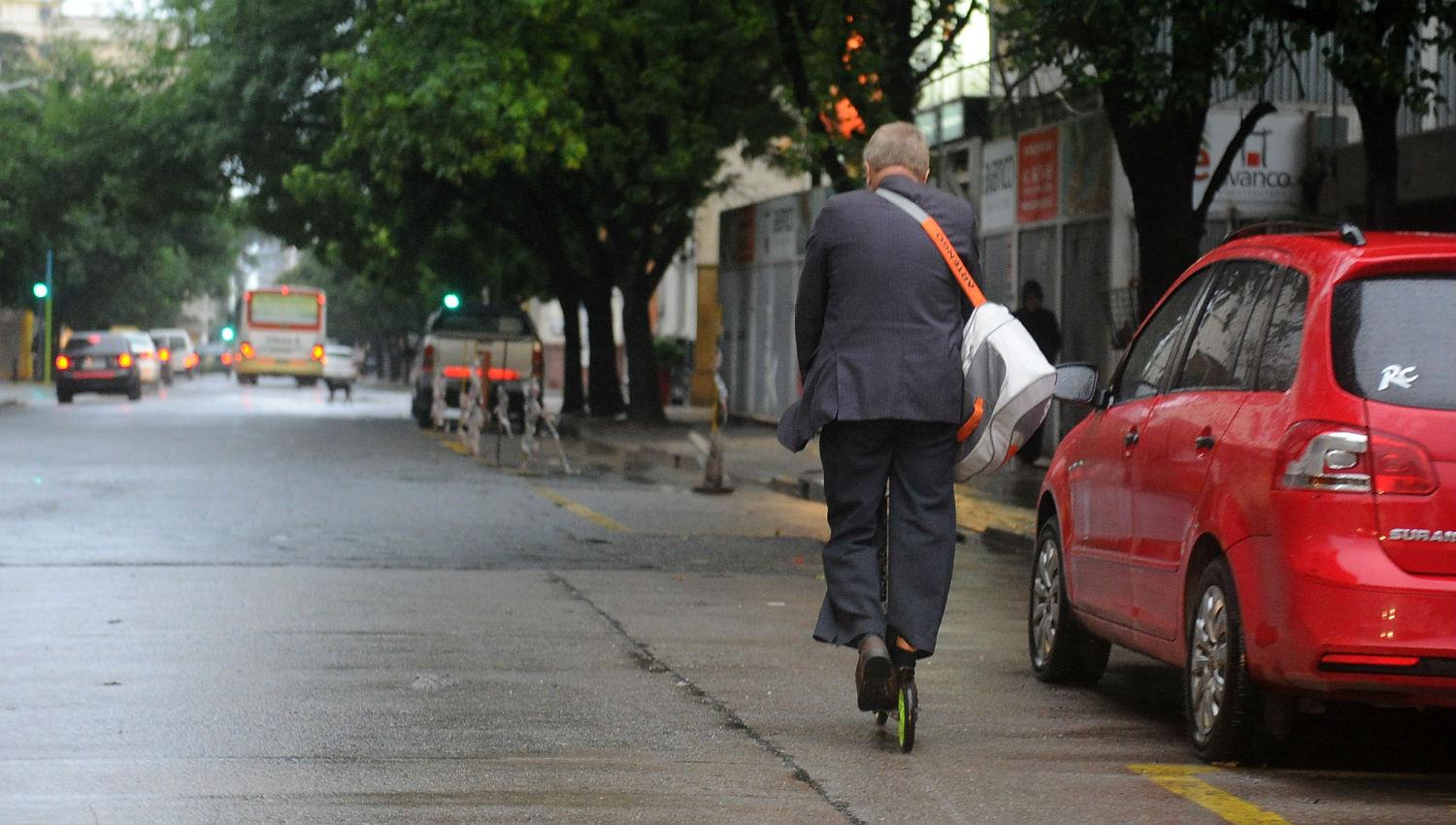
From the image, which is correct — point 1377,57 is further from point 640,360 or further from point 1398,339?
point 640,360

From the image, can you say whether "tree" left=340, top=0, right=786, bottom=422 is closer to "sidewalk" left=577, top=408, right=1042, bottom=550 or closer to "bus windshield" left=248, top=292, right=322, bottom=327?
"sidewalk" left=577, top=408, right=1042, bottom=550

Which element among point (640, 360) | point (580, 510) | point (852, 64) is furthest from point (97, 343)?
point (580, 510)

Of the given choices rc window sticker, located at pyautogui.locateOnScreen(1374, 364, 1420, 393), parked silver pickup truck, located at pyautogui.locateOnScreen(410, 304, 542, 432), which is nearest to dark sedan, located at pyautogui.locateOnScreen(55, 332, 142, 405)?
parked silver pickup truck, located at pyautogui.locateOnScreen(410, 304, 542, 432)

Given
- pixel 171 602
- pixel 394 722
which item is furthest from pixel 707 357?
pixel 394 722

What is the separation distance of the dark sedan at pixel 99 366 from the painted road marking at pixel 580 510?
30589mm

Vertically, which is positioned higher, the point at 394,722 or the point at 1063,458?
the point at 1063,458

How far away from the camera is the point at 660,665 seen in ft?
28.3

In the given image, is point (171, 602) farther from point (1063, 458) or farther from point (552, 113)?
point (552, 113)

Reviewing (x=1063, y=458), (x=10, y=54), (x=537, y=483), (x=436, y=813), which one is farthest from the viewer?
(x=10, y=54)

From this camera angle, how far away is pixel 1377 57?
13.6m

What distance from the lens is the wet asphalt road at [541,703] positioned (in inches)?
237

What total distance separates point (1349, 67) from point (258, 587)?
713 centimetres

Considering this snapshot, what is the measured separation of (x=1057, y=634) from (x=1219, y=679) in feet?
5.46

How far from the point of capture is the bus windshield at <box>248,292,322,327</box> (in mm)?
68562
